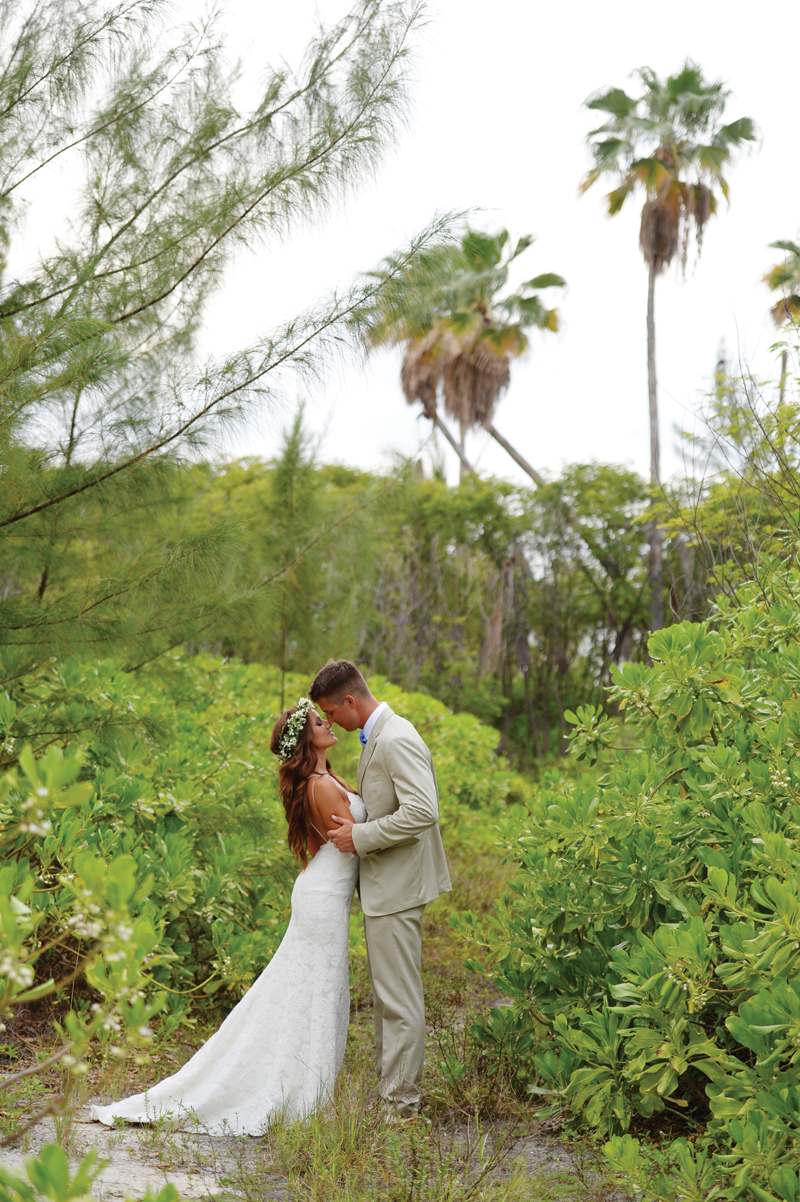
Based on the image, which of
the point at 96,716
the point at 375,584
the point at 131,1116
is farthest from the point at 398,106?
the point at 375,584

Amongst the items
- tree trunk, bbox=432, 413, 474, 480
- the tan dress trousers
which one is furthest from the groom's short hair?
tree trunk, bbox=432, 413, 474, 480

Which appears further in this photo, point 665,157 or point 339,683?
point 665,157

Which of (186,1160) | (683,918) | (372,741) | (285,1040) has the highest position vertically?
(372,741)

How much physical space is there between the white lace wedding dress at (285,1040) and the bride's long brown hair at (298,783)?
0.12 m

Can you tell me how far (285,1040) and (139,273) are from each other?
384cm

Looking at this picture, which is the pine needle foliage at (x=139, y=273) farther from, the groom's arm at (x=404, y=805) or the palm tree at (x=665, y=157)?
the palm tree at (x=665, y=157)

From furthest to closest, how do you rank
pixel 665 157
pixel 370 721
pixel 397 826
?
1. pixel 665 157
2. pixel 370 721
3. pixel 397 826

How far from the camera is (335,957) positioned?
12.1 feet

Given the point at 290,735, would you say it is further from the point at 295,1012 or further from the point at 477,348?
the point at 477,348

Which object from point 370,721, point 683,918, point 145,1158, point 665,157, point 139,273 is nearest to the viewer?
point 145,1158

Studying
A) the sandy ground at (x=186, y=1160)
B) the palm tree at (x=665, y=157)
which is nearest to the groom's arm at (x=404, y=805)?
the sandy ground at (x=186, y=1160)

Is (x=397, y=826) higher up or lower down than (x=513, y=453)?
lower down

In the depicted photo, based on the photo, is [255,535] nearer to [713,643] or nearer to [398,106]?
[398,106]

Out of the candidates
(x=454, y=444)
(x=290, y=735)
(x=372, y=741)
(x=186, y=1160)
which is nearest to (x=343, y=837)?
(x=372, y=741)
